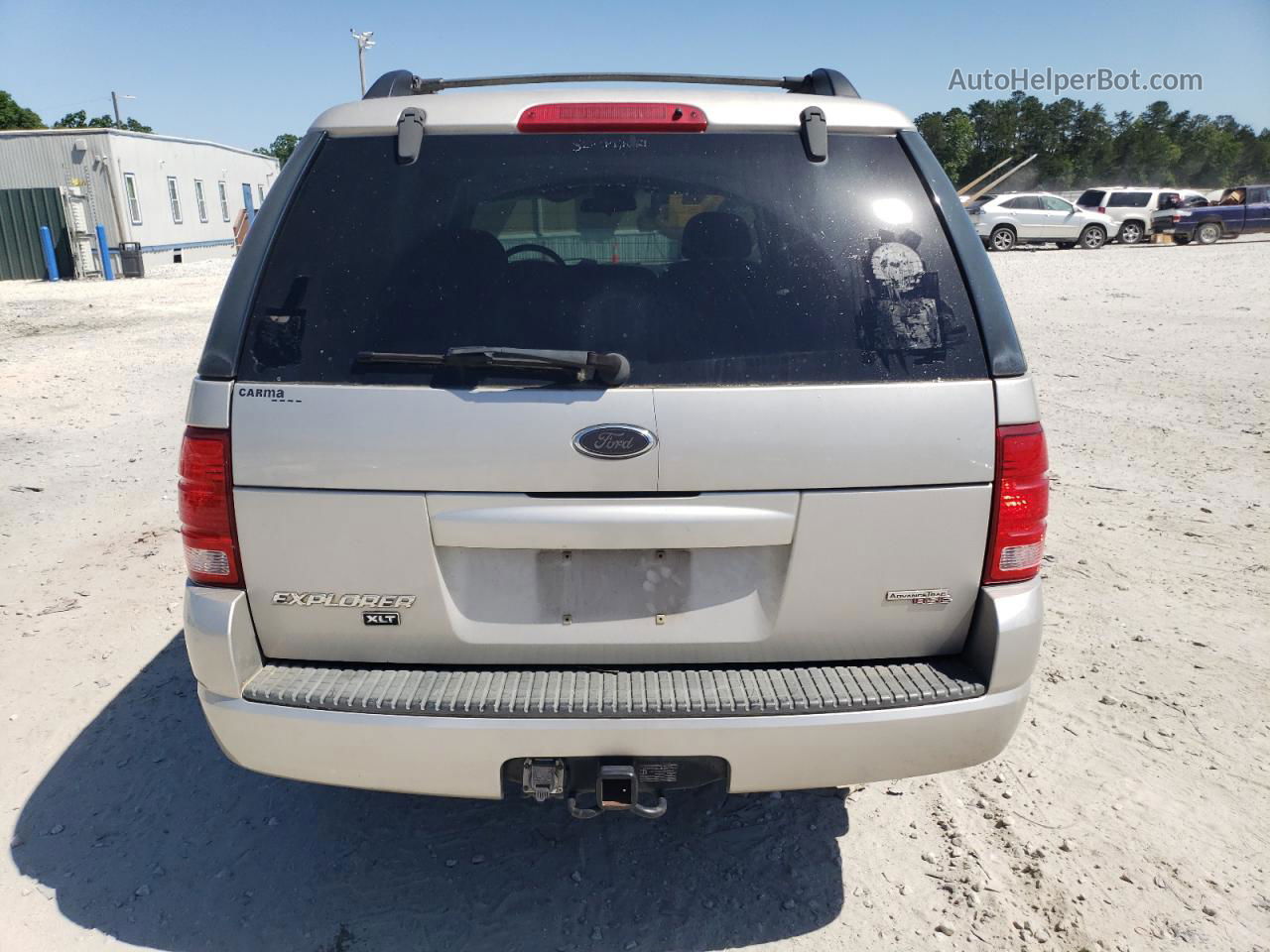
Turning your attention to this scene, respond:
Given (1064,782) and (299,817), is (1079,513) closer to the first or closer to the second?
(1064,782)

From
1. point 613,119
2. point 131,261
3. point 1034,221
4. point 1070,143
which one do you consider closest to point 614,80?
point 613,119

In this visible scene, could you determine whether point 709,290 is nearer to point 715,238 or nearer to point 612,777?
point 715,238

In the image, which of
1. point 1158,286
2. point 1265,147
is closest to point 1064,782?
point 1158,286

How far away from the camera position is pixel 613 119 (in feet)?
7.88

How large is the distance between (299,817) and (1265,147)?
82.3 m

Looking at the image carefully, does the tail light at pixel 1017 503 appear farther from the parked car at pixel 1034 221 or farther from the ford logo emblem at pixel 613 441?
the parked car at pixel 1034 221

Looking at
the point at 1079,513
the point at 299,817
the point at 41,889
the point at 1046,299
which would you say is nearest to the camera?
the point at 41,889

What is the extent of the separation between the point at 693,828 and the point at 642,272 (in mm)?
1865

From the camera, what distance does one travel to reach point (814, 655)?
7.72ft

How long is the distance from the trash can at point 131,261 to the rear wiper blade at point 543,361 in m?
28.2

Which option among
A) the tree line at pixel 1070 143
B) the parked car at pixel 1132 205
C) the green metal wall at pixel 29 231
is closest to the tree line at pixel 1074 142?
the tree line at pixel 1070 143

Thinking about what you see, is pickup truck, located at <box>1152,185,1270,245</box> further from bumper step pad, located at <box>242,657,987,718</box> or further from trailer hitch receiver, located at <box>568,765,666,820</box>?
trailer hitch receiver, located at <box>568,765,666,820</box>

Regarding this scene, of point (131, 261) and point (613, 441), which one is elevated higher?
point (613, 441)

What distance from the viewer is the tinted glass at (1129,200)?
29438mm
